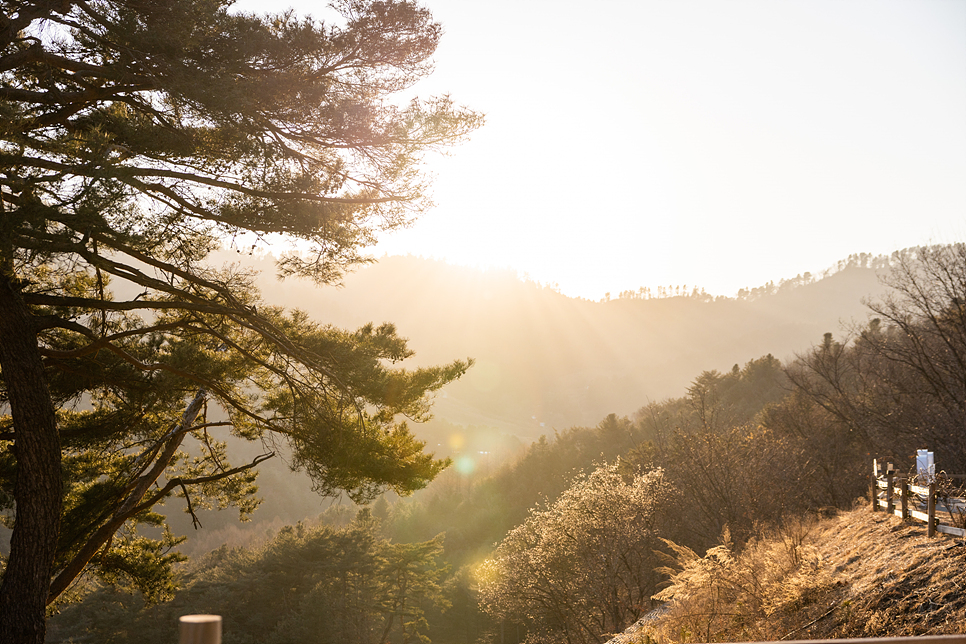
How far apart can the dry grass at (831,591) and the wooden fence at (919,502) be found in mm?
247

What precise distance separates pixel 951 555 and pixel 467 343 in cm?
11739

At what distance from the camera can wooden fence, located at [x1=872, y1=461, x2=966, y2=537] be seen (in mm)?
8789

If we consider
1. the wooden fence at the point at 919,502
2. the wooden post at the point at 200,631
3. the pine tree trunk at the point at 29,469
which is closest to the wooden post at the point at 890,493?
the wooden fence at the point at 919,502

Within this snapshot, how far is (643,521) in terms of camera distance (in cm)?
2227

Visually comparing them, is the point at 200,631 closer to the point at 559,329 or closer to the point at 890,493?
the point at 890,493

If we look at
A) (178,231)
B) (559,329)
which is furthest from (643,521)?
(559,329)

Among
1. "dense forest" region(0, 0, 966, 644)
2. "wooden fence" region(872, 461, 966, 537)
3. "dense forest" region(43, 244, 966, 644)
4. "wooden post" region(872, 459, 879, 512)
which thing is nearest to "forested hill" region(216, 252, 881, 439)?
"dense forest" region(43, 244, 966, 644)

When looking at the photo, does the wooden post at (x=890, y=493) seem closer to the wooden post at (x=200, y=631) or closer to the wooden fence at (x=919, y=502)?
the wooden fence at (x=919, y=502)

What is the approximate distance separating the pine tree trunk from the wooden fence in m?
12.1

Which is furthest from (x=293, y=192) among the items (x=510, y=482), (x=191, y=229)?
(x=510, y=482)

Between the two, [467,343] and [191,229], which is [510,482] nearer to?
[191,229]

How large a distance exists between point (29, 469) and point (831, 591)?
35.3 feet

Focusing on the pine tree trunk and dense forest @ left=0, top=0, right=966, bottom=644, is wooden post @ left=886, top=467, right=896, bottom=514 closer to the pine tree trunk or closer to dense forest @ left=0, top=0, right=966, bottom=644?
dense forest @ left=0, top=0, right=966, bottom=644

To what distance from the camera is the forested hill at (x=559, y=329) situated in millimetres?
120688
